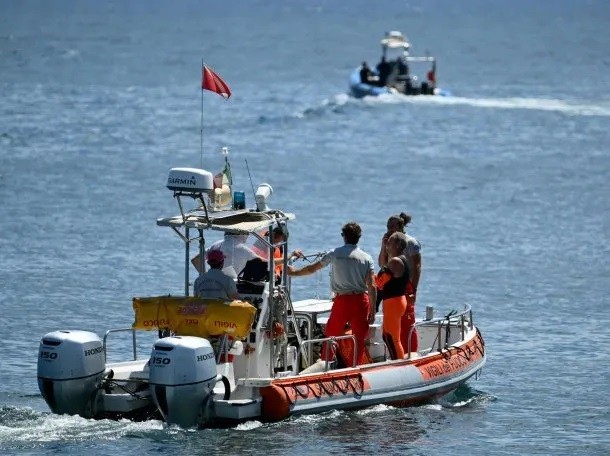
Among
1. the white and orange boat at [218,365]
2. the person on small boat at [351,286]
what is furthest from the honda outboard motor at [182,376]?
the person on small boat at [351,286]

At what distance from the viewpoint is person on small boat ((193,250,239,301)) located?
55.5 ft

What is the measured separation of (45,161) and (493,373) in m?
25.0

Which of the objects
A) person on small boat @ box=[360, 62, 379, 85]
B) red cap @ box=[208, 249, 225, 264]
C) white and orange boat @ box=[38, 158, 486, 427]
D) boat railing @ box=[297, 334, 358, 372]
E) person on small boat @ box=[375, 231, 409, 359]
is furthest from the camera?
person on small boat @ box=[360, 62, 379, 85]

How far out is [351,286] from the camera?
1752 centimetres

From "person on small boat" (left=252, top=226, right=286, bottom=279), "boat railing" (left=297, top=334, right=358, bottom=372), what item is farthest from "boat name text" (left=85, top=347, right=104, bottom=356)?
"boat railing" (left=297, top=334, right=358, bottom=372)

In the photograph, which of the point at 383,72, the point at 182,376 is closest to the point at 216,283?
the point at 182,376

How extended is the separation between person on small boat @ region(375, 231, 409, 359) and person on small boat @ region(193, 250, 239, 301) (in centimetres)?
180

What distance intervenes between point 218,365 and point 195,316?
0.53m

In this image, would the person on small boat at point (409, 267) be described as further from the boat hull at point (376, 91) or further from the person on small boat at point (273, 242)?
the boat hull at point (376, 91)

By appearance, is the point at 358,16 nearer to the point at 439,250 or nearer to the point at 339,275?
the point at 439,250

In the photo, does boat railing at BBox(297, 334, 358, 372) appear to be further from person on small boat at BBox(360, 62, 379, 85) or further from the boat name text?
person on small boat at BBox(360, 62, 379, 85)

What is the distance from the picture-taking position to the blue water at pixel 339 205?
59.2 feet

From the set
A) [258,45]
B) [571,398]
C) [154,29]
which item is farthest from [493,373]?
[154,29]

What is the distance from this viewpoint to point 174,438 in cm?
1642
